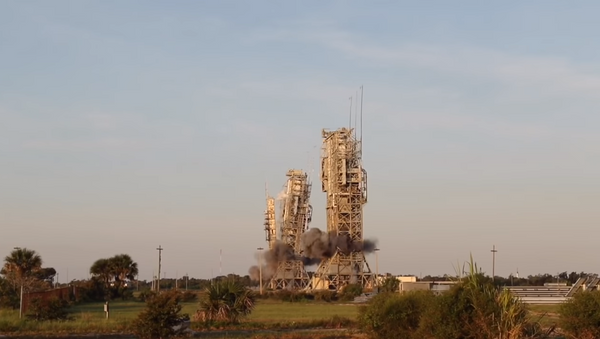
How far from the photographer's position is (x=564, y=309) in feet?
97.0

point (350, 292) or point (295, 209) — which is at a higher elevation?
point (295, 209)

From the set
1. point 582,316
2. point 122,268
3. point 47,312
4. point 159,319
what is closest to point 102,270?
A: point 122,268

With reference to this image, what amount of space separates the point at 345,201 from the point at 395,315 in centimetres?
7000

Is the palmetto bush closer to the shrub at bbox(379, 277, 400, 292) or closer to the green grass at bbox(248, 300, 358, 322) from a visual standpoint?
the shrub at bbox(379, 277, 400, 292)

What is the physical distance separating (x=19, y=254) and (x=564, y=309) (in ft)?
159

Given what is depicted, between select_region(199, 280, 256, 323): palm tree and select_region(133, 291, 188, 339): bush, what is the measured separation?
1118 cm

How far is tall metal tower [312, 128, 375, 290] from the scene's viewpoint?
99.8m

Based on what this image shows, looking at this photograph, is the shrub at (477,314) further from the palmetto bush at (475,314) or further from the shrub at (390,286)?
the shrub at (390,286)

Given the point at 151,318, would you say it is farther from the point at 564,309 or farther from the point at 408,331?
the point at 564,309

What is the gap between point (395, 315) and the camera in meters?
30.2

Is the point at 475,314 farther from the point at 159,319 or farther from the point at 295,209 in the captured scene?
the point at 295,209

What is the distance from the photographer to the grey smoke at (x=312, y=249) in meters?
101

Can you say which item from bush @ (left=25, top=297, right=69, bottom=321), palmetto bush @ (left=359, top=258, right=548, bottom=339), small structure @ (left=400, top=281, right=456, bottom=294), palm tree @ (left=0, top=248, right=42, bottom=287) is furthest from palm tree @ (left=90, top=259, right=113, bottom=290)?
palmetto bush @ (left=359, top=258, right=548, bottom=339)

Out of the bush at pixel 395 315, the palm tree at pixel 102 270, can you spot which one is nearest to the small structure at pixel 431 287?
the bush at pixel 395 315
